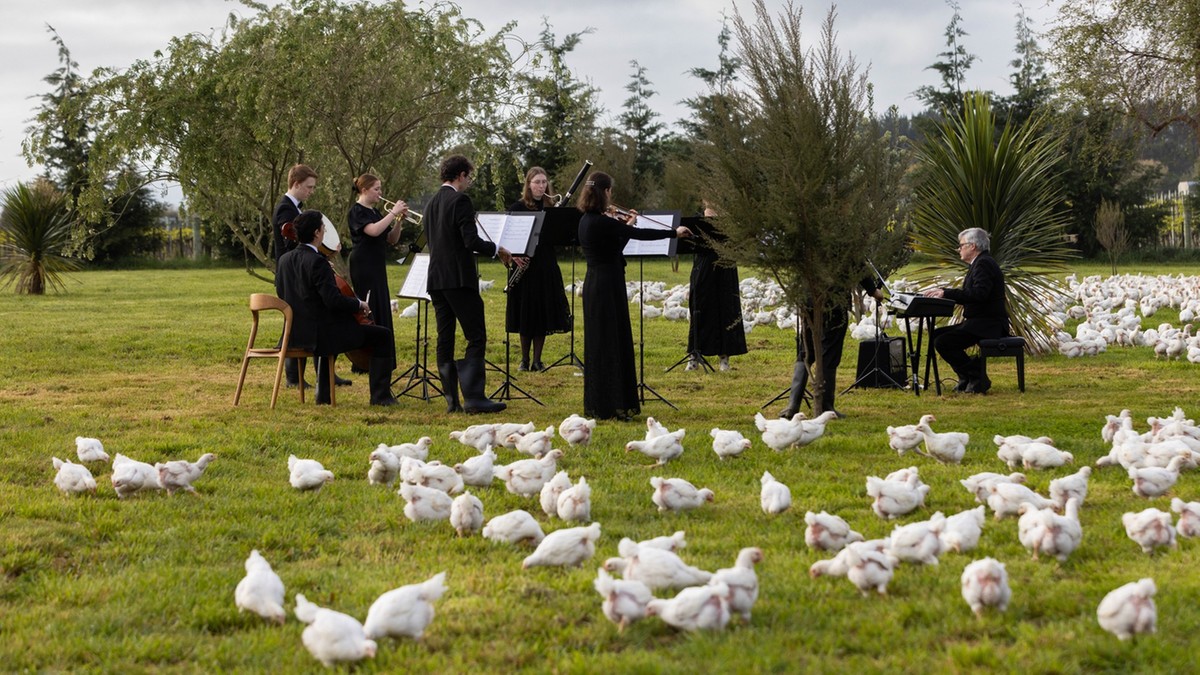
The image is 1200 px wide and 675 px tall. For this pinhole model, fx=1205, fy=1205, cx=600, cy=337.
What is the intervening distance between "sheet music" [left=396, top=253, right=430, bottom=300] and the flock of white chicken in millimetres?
2695

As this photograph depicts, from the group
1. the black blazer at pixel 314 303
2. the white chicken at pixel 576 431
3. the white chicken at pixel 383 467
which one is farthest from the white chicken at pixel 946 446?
the black blazer at pixel 314 303

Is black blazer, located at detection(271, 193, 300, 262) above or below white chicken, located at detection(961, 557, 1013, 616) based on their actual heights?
above

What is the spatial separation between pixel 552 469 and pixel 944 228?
9.61 m

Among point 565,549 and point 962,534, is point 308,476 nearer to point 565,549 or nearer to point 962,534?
point 565,549

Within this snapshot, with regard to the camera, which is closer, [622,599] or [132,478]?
[622,599]

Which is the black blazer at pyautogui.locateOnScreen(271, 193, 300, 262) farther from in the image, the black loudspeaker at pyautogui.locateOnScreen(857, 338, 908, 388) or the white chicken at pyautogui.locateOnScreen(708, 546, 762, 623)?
the white chicken at pyautogui.locateOnScreen(708, 546, 762, 623)

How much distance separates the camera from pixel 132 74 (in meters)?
16.0

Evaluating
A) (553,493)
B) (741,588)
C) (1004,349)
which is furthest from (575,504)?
(1004,349)

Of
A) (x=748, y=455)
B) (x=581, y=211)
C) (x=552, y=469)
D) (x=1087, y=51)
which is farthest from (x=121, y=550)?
(x=1087, y=51)

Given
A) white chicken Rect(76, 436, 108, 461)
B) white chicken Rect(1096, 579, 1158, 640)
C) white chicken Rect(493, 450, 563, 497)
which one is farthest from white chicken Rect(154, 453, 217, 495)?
white chicken Rect(1096, 579, 1158, 640)

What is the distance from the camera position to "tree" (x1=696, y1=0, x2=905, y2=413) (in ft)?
29.6

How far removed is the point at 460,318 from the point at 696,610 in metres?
6.52

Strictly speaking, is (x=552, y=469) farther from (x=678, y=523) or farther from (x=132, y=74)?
(x=132, y=74)

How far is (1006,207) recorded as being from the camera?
14.5 metres
